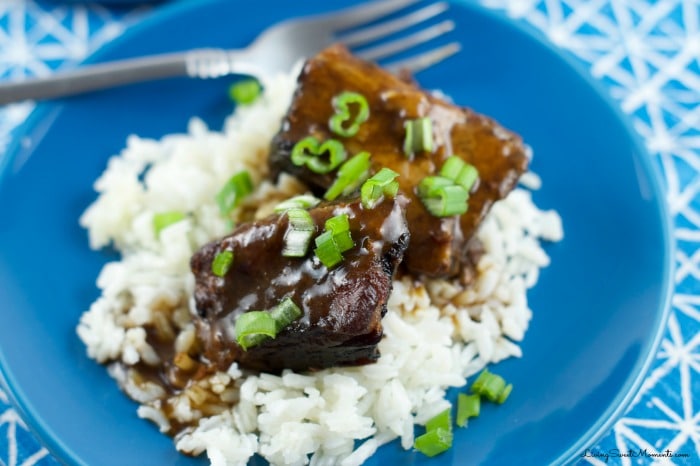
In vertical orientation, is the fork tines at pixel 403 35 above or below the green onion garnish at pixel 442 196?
above

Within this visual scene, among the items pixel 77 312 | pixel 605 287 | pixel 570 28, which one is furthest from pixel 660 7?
pixel 77 312

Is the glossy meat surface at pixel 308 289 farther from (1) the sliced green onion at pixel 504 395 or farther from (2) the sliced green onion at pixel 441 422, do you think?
(1) the sliced green onion at pixel 504 395

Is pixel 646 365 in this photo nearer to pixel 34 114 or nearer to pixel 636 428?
pixel 636 428

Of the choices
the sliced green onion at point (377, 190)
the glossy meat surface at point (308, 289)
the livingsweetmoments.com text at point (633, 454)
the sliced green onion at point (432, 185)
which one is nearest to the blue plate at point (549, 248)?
the livingsweetmoments.com text at point (633, 454)

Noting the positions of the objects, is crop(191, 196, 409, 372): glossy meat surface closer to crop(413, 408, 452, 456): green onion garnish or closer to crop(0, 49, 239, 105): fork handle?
crop(413, 408, 452, 456): green onion garnish

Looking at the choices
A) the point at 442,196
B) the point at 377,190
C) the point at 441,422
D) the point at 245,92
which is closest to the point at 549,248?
the point at 442,196

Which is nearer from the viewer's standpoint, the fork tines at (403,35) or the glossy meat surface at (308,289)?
the glossy meat surface at (308,289)

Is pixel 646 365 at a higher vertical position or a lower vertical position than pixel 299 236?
lower
